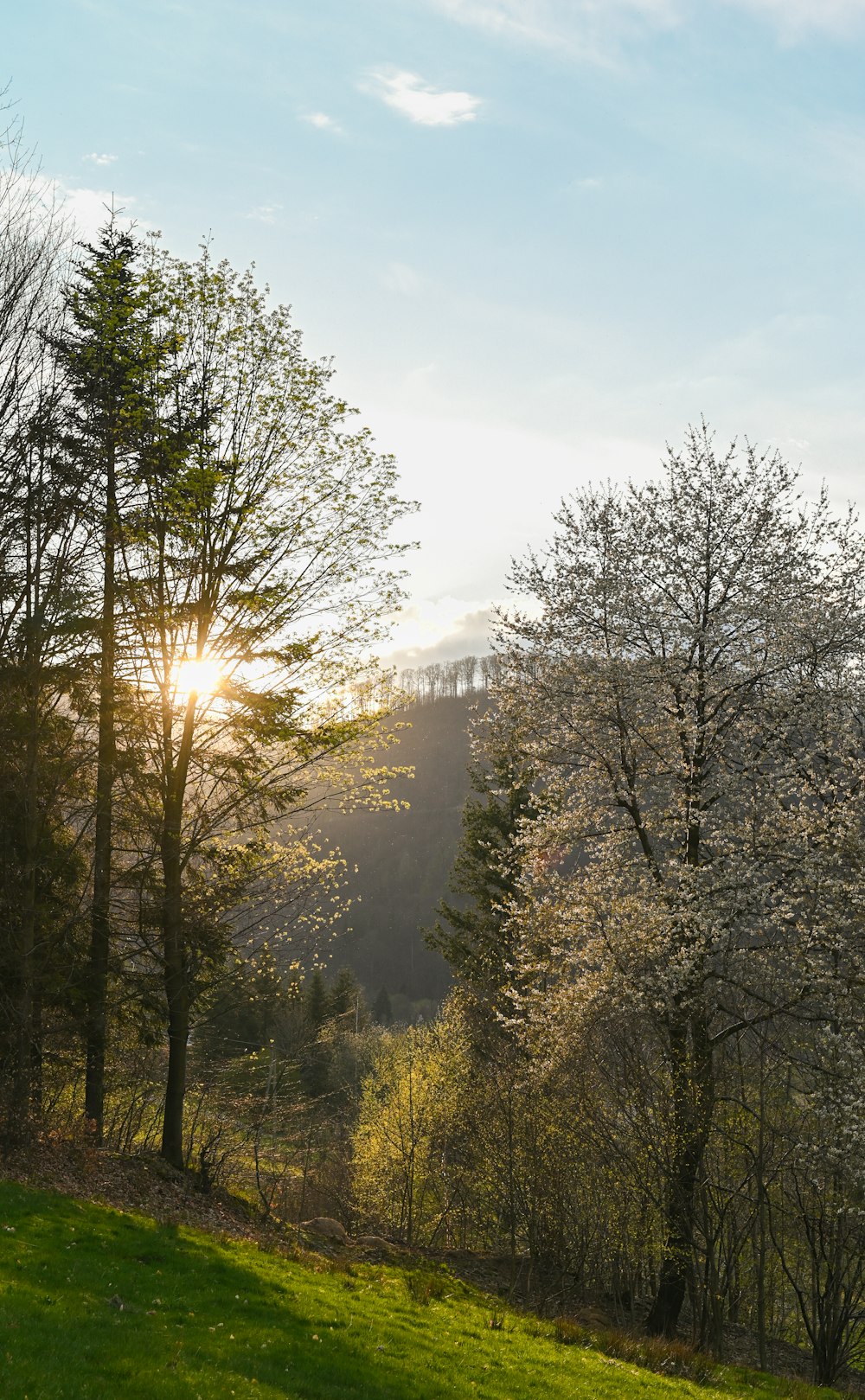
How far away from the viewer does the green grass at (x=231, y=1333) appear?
24.6ft

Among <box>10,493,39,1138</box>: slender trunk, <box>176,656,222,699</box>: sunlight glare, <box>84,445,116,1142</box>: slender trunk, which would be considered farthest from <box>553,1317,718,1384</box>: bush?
<box>176,656,222,699</box>: sunlight glare

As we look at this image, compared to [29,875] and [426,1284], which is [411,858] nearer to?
[426,1284]

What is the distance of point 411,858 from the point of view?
139500mm

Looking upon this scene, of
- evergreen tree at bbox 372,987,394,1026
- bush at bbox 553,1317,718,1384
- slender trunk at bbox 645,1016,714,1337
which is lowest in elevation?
evergreen tree at bbox 372,987,394,1026

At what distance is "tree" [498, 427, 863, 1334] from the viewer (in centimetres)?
1455

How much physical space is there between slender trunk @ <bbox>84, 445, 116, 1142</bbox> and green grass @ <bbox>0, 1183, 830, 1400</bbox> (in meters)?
3.54

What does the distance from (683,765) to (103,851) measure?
988cm

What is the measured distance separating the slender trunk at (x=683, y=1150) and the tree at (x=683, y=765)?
0.12ft

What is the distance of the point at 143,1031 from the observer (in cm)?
1709

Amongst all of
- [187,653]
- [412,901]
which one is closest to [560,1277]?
[187,653]

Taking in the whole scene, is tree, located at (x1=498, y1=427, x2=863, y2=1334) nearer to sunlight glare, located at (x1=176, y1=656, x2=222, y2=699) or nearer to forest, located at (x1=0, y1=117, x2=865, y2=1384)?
forest, located at (x1=0, y1=117, x2=865, y2=1384)

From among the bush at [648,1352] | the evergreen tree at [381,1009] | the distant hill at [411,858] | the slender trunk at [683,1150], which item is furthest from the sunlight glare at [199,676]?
the distant hill at [411,858]

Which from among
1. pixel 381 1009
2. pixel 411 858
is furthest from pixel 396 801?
pixel 411 858

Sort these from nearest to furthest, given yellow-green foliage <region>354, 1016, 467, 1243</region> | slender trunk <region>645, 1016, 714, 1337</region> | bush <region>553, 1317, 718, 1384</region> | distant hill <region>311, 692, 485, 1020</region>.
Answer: bush <region>553, 1317, 718, 1384</region> → slender trunk <region>645, 1016, 714, 1337</region> → yellow-green foliage <region>354, 1016, 467, 1243</region> → distant hill <region>311, 692, 485, 1020</region>
